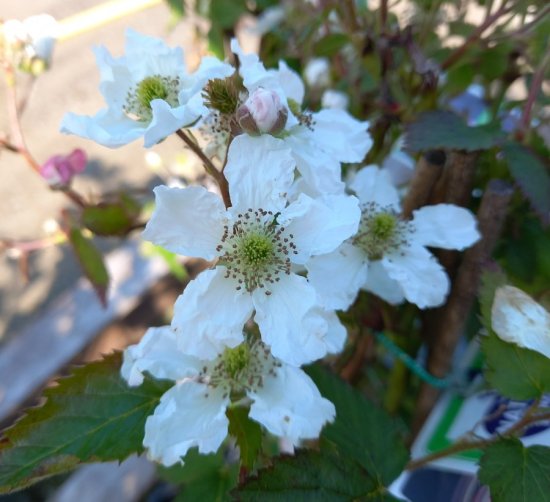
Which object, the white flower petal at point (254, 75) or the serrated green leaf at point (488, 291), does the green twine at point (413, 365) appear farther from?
the white flower petal at point (254, 75)

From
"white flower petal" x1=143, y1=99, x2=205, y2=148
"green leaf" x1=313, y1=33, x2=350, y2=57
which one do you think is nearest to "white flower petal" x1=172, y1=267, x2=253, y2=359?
"white flower petal" x1=143, y1=99, x2=205, y2=148

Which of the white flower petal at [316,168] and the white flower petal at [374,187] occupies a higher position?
the white flower petal at [316,168]

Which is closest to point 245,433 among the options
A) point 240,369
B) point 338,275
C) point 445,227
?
point 240,369

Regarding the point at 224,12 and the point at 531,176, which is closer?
the point at 531,176

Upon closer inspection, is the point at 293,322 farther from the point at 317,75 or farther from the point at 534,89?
the point at 317,75

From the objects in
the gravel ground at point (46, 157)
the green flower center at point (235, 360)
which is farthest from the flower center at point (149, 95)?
the gravel ground at point (46, 157)

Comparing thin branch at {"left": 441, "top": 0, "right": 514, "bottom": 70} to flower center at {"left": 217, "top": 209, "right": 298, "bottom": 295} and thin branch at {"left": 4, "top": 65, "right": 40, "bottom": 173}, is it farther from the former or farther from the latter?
thin branch at {"left": 4, "top": 65, "right": 40, "bottom": 173}

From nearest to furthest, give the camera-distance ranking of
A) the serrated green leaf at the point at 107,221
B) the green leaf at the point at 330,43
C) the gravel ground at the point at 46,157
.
Result: the serrated green leaf at the point at 107,221 < the green leaf at the point at 330,43 < the gravel ground at the point at 46,157
